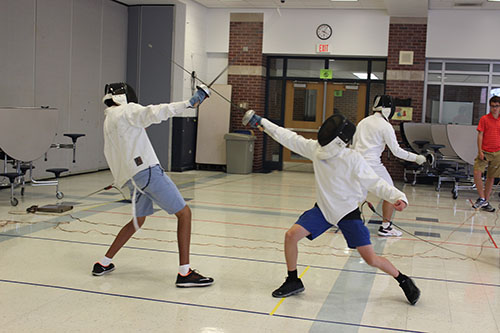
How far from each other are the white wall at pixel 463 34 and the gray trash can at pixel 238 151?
12.5 ft

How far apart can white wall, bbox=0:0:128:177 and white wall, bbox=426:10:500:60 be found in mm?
5813

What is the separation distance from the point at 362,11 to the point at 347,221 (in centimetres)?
822

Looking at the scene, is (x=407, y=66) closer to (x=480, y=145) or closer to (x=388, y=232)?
(x=480, y=145)

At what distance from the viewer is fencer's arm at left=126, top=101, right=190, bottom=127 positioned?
11.7ft

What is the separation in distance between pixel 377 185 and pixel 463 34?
8.08 meters

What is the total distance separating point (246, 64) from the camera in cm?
1144

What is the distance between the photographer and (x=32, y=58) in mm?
8156

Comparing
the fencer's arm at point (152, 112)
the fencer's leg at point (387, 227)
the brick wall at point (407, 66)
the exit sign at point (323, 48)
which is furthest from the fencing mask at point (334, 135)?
the exit sign at point (323, 48)

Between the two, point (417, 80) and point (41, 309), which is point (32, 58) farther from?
point (417, 80)

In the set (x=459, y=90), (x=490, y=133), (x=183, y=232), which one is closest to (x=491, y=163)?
(x=490, y=133)

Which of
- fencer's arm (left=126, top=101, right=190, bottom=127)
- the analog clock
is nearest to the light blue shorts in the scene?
fencer's arm (left=126, top=101, right=190, bottom=127)

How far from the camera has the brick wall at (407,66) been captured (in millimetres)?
10688

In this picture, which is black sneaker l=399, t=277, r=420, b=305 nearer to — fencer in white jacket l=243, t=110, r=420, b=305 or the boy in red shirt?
fencer in white jacket l=243, t=110, r=420, b=305

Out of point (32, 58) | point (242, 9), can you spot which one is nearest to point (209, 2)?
point (242, 9)
